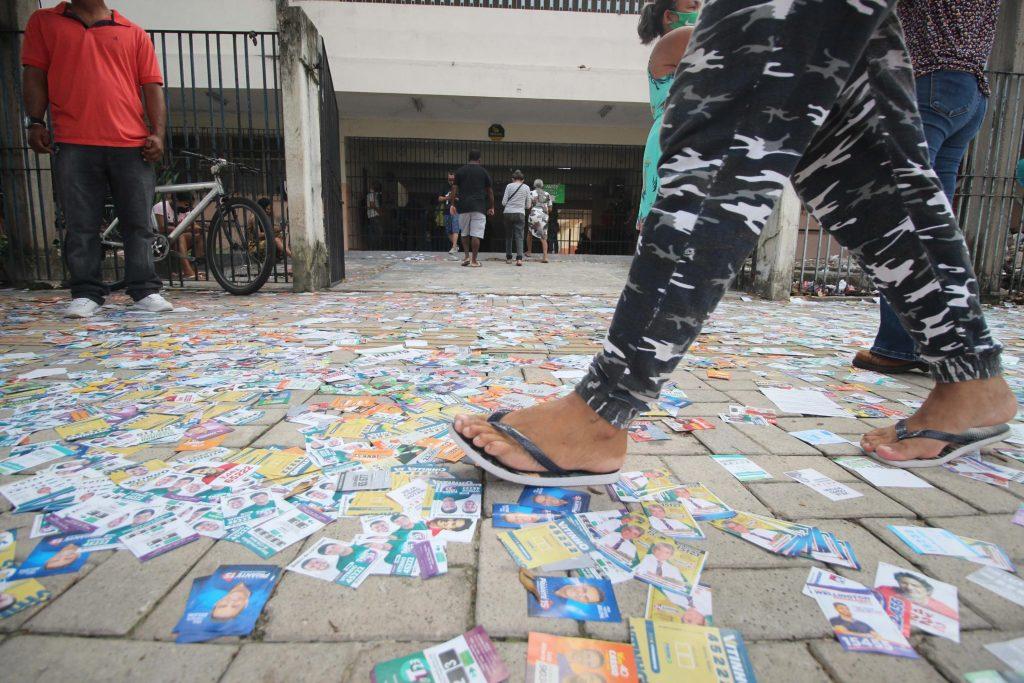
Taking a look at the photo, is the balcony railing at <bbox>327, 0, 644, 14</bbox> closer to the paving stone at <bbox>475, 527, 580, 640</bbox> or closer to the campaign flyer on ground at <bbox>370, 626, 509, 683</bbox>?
the paving stone at <bbox>475, 527, 580, 640</bbox>

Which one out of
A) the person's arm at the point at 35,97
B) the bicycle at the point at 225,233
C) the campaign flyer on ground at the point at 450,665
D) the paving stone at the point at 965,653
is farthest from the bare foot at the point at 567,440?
the bicycle at the point at 225,233

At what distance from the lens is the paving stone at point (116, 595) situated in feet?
2.57

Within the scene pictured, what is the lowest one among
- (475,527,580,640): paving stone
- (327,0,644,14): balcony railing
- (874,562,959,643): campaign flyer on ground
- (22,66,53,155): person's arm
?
(475,527,580,640): paving stone

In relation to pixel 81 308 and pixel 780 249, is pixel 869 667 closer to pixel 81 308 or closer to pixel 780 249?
pixel 81 308

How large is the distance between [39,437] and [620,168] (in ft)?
52.7

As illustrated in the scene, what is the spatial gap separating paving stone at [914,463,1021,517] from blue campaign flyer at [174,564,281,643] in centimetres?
134

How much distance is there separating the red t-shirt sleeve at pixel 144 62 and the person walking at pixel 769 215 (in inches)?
148

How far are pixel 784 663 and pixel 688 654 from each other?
133 millimetres

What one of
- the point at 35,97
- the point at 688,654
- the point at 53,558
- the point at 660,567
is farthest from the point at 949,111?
the point at 35,97

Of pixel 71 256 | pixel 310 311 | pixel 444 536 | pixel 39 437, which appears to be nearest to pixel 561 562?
pixel 444 536

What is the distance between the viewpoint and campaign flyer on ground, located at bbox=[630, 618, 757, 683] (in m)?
0.71

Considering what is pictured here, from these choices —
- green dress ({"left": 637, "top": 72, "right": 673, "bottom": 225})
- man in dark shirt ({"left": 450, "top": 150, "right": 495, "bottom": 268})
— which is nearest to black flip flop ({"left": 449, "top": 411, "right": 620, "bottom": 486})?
green dress ({"left": 637, "top": 72, "right": 673, "bottom": 225})

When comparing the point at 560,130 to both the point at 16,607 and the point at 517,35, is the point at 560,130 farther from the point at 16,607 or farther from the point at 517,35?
the point at 16,607

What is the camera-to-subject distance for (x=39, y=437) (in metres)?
1.47
